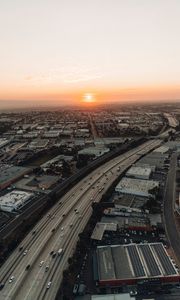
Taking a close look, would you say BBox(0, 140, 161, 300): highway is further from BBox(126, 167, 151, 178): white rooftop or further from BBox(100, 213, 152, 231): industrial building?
BBox(126, 167, 151, 178): white rooftop

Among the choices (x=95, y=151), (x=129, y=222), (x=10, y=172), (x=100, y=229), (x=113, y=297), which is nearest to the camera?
(x=113, y=297)

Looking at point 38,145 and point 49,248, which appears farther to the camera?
point 38,145

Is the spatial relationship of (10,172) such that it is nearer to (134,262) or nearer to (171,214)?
(171,214)

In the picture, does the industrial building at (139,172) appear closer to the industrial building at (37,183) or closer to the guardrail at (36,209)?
the guardrail at (36,209)

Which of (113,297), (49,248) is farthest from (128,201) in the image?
(113,297)

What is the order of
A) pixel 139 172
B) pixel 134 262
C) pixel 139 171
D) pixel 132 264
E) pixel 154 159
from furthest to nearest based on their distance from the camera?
pixel 154 159, pixel 139 171, pixel 139 172, pixel 134 262, pixel 132 264

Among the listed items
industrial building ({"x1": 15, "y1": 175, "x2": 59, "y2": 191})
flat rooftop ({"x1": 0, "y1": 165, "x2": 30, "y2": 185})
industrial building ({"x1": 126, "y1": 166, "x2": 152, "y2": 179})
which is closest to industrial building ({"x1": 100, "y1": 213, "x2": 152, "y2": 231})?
industrial building ({"x1": 15, "y1": 175, "x2": 59, "y2": 191})
